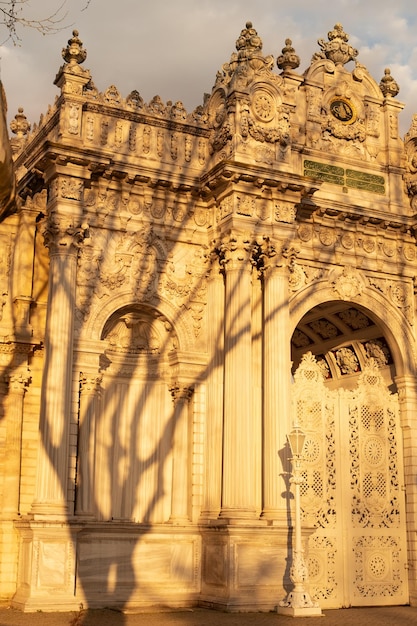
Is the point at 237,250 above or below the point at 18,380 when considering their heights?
A: above

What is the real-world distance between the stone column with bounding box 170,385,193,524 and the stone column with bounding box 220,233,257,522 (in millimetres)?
1127

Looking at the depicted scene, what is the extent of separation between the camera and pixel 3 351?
2092 cm

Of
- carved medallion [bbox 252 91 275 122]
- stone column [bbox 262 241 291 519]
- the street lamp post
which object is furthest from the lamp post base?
carved medallion [bbox 252 91 275 122]

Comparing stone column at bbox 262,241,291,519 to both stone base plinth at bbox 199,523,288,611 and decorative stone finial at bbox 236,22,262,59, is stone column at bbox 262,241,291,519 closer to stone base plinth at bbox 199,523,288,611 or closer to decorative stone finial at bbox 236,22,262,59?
stone base plinth at bbox 199,523,288,611

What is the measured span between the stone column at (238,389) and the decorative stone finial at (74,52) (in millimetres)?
5329

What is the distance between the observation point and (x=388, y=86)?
80.6ft

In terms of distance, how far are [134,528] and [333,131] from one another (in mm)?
11485

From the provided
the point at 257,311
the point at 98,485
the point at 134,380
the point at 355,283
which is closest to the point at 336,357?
the point at 355,283

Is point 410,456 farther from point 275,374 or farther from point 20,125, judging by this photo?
point 20,125

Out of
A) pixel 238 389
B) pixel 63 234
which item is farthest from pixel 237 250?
pixel 63 234

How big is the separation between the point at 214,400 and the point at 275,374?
1.54 m

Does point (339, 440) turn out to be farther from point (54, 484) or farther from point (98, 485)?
point (54, 484)

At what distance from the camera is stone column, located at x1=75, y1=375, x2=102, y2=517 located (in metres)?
19.0

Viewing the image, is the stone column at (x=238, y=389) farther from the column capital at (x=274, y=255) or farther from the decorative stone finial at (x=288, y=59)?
the decorative stone finial at (x=288, y=59)
